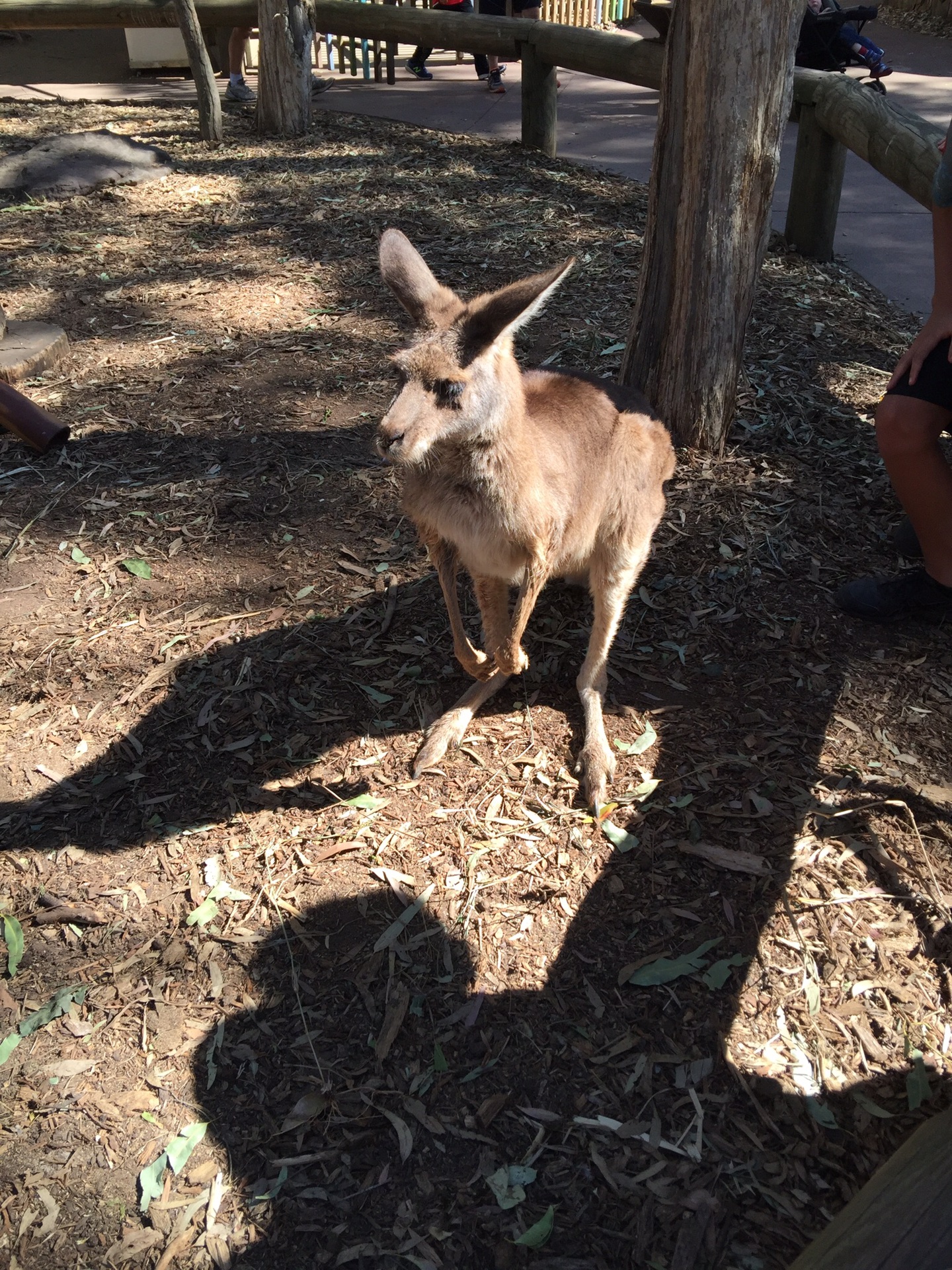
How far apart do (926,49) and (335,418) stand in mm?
11548

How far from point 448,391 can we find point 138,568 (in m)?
1.67

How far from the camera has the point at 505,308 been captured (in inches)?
84.0

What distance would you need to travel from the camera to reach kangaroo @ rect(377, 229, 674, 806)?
7.24 feet

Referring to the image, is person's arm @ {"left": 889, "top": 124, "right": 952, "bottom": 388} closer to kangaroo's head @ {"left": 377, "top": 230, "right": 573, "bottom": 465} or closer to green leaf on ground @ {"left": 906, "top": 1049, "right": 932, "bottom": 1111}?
kangaroo's head @ {"left": 377, "top": 230, "right": 573, "bottom": 465}

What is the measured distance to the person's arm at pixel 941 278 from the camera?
98.2 inches

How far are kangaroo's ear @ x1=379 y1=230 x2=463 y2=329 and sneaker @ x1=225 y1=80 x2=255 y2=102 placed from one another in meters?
8.11

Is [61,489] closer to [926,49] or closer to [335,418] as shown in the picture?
[335,418]

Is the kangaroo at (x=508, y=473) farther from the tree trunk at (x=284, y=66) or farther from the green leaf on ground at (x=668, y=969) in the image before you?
the tree trunk at (x=284, y=66)

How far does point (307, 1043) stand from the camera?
6.78ft

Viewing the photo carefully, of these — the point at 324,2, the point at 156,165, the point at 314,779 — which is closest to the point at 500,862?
the point at 314,779

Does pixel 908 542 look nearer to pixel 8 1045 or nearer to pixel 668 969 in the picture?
pixel 668 969

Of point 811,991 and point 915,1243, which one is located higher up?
point 915,1243

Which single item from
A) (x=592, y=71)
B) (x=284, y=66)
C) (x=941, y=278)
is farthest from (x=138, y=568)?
(x=284, y=66)

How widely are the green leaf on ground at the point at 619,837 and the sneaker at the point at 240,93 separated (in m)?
9.03
